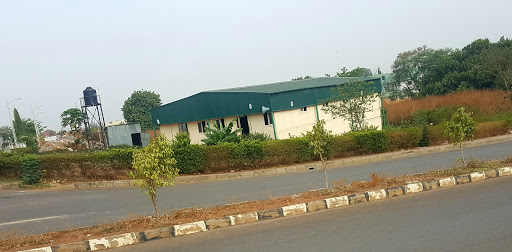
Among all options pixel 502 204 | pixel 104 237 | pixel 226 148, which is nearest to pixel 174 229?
pixel 104 237

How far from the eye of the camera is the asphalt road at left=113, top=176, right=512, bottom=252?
6031mm

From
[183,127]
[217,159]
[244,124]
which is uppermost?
[183,127]

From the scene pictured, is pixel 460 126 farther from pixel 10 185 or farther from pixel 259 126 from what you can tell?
pixel 10 185

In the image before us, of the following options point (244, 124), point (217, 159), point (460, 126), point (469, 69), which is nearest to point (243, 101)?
point (244, 124)

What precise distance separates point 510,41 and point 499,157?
107 ft

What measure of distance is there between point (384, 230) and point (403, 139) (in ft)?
48.8

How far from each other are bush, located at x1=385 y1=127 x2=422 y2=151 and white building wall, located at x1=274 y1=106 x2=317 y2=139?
6.14 metres

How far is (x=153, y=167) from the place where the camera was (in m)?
7.99

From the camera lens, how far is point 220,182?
15.7m

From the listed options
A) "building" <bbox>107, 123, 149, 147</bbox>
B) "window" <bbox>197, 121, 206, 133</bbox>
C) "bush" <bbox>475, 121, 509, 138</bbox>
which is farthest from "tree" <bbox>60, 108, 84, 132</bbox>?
"bush" <bbox>475, 121, 509, 138</bbox>

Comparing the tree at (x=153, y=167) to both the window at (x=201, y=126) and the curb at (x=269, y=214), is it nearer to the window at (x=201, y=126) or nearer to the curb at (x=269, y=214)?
the curb at (x=269, y=214)

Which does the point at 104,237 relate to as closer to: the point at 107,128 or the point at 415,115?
the point at 415,115

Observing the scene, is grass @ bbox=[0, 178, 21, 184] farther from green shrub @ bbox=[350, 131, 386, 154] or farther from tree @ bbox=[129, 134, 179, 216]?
green shrub @ bbox=[350, 131, 386, 154]

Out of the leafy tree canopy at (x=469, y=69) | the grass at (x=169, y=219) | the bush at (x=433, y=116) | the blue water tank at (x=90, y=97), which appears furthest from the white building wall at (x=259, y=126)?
the leafy tree canopy at (x=469, y=69)
